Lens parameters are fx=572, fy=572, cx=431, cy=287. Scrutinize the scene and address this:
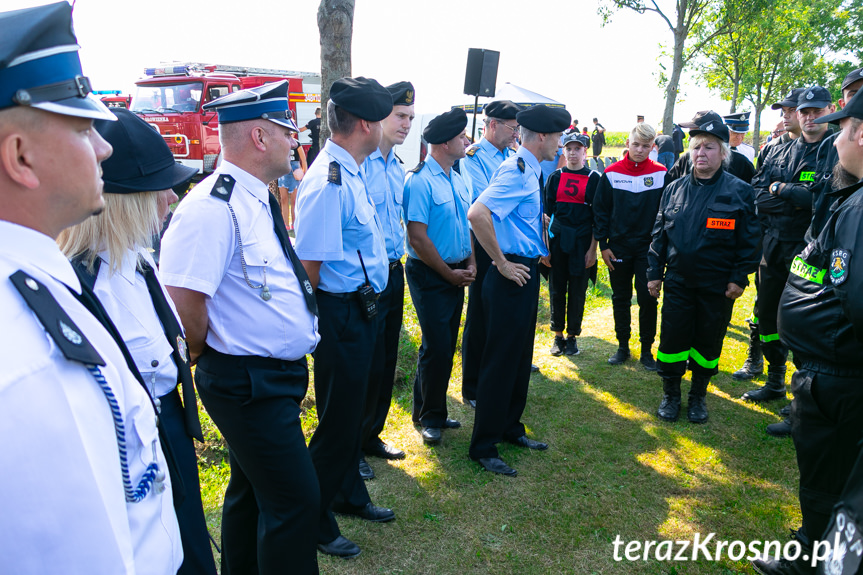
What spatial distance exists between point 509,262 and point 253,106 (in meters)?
2.07

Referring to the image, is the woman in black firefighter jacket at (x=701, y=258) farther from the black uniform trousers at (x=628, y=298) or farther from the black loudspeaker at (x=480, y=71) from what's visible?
the black loudspeaker at (x=480, y=71)

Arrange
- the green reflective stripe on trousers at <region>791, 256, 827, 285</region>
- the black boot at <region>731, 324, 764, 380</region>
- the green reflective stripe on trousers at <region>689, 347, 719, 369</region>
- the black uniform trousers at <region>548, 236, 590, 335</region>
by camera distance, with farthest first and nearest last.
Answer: the black uniform trousers at <region>548, 236, 590, 335</region>, the black boot at <region>731, 324, 764, 380</region>, the green reflective stripe on trousers at <region>689, 347, 719, 369</region>, the green reflective stripe on trousers at <region>791, 256, 827, 285</region>

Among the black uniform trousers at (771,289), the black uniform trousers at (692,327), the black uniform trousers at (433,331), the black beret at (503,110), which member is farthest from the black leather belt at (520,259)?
the black uniform trousers at (771,289)

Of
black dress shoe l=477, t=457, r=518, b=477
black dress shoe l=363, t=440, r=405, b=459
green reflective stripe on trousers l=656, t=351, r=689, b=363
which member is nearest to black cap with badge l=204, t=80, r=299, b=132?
black dress shoe l=363, t=440, r=405, b=459

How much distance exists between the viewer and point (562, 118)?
391 cm

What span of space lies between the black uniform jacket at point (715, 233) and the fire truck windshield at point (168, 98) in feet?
43.1

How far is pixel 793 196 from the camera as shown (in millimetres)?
4688

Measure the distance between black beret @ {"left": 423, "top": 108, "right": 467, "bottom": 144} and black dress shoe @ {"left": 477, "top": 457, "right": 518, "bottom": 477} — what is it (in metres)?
2.34

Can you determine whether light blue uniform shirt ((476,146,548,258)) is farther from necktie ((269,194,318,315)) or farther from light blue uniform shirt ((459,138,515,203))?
necktie ((269,194,318,315))

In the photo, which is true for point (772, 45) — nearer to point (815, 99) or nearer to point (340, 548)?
point (815, 99)

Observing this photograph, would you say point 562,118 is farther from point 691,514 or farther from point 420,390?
point 691,514

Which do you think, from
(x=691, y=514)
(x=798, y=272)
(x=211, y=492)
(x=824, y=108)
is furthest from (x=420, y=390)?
(x=824, y=108)

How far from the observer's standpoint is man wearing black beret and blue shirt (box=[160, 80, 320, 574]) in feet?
6.82

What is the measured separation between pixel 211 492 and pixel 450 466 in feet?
5.21
